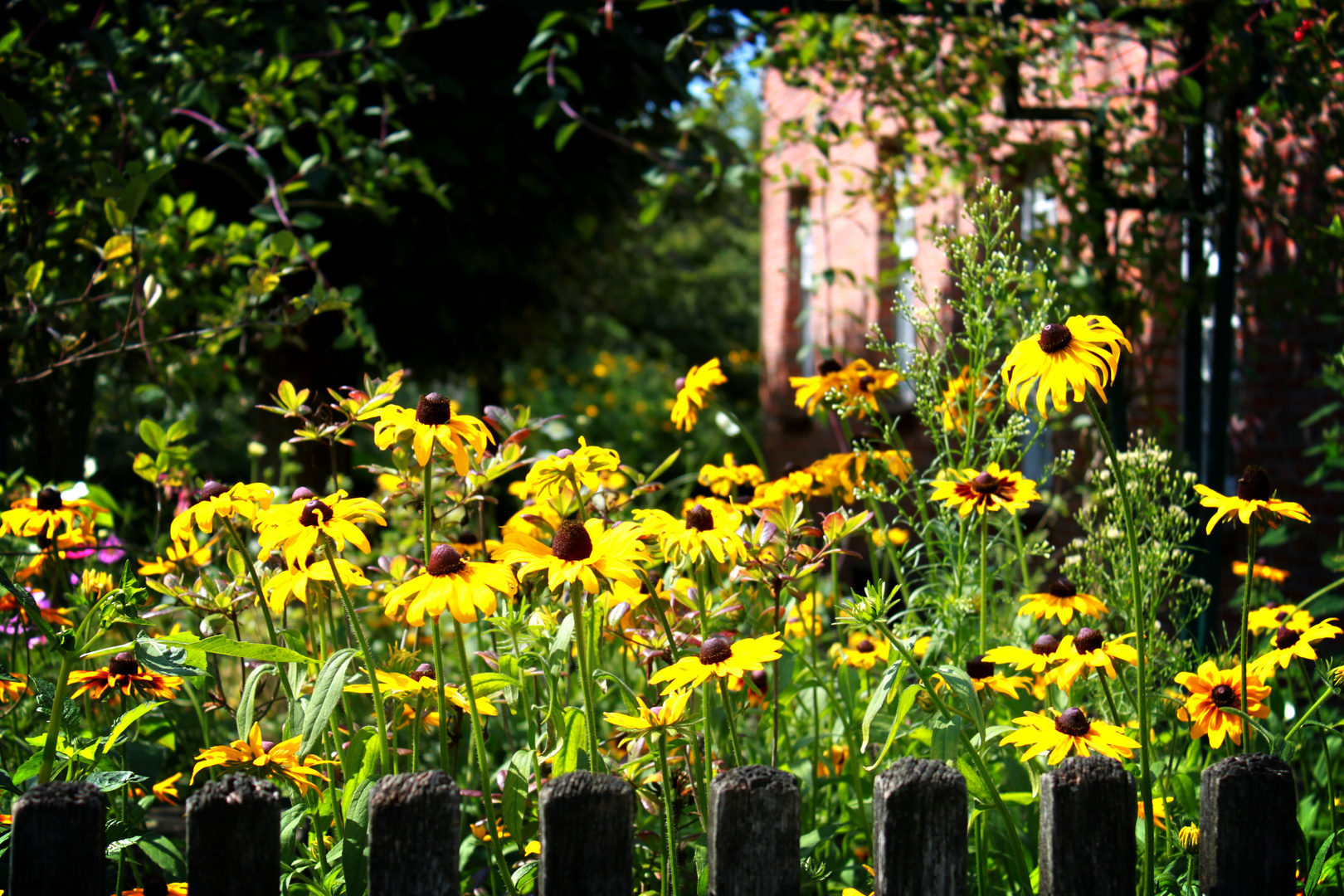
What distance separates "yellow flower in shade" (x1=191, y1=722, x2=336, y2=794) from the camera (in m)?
1.20

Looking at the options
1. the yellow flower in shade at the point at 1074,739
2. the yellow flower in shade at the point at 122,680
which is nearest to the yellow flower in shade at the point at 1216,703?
the yellow flower in shade at the point at 1074,739

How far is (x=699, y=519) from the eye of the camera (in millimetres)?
1345

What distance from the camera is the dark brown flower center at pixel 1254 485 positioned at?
126 centimetres

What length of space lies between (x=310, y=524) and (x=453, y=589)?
237mm

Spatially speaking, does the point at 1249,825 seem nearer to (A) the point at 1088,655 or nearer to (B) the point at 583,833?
(A) the point at 1088,655

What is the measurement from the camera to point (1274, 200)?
324 cm

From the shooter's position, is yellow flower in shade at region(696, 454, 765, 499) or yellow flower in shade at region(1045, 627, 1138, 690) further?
yellow flower in shade at region(696, 454, 765, 499)

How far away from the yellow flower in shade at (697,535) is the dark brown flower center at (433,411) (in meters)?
0.28

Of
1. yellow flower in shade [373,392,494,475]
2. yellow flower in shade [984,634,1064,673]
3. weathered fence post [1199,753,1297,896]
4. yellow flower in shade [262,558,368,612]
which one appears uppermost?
yellow flower in shade [373,392,494,475]

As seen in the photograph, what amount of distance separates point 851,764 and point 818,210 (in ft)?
23.9

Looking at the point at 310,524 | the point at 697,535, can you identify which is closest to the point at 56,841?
the point at 310,524

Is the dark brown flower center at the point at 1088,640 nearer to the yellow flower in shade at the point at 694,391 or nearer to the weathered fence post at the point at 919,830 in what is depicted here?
the weathered fence post at the point at 919,830

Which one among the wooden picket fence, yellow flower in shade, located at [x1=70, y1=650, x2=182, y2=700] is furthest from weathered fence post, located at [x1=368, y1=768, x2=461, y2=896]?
yellow flower in shade, located at [x1=70, y1=650, x2=182, y2=700]

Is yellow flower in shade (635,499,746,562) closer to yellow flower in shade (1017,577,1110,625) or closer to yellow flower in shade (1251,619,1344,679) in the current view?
yellow flower in shade (1017,577,1110,625)
